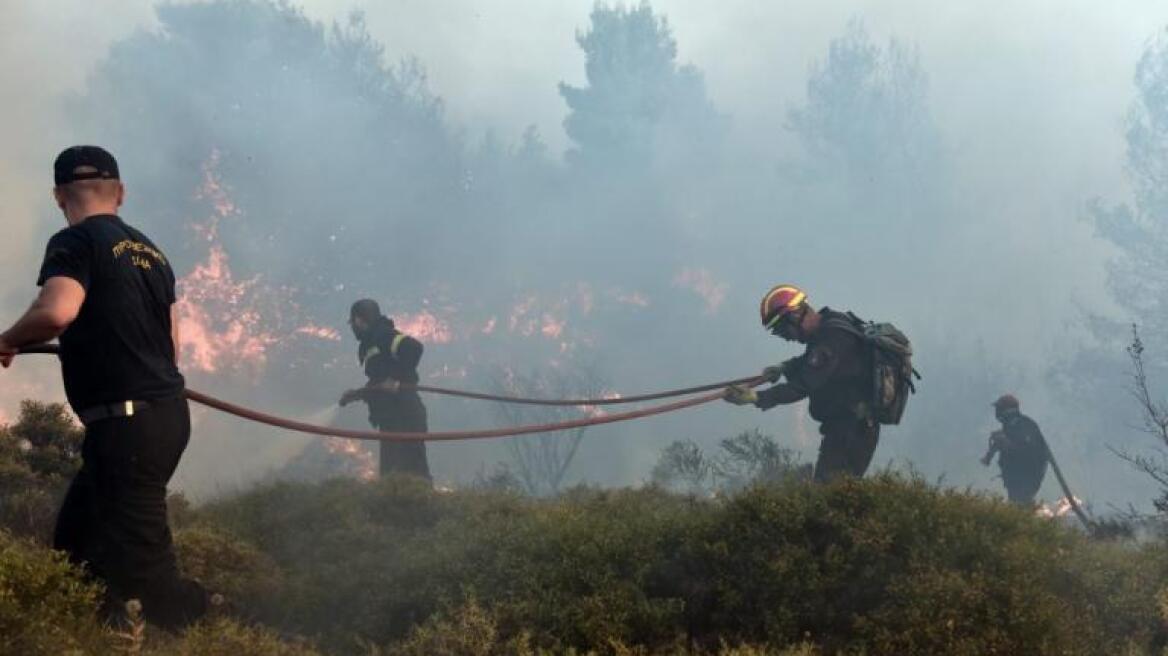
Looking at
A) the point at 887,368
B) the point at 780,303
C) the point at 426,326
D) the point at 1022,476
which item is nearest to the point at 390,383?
the point at 780,303

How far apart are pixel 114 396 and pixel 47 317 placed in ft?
1.63

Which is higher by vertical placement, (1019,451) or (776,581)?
(1019,451)

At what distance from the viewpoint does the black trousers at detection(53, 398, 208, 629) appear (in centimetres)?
370

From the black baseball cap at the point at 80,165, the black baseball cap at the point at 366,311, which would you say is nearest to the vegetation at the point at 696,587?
the black baseball cap at the point at 80,165

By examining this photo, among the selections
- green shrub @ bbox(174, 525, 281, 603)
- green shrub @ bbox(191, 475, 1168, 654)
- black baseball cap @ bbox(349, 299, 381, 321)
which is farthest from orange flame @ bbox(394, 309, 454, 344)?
green shrub @ bbox(191, 475, 1168, 654)

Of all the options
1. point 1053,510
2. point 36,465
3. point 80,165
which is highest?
point 80,165

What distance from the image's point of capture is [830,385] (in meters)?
7.82

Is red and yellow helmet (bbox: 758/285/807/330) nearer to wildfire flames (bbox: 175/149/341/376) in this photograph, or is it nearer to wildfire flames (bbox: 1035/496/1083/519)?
wildfire flames (bbox: 1035/496/1083/519)

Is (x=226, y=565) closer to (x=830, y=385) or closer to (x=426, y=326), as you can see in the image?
(x=830, y=385)

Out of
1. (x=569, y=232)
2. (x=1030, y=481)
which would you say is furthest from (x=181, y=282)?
(x=1030, y=481)

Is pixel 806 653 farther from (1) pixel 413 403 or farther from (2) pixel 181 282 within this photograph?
(2) pixel 181 282

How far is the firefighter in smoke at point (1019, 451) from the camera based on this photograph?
1163 centimetres

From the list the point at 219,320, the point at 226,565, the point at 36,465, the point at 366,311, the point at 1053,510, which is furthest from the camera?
the point at 219,320

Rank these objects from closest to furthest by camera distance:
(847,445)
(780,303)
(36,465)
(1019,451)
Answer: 1. (36,465)
2. (847,445)
3. (780,303)
4. (1019,451)
